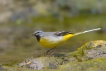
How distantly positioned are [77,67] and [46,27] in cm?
980

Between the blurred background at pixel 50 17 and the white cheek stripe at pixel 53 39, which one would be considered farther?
the blurred background at pixel 50 17

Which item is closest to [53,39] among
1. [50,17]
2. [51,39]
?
[51,39]

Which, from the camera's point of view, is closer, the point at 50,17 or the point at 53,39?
the point at 53,39

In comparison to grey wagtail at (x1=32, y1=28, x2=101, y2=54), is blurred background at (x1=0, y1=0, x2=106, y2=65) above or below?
above

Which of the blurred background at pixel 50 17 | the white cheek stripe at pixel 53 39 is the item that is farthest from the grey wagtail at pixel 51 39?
the blurred background at pixel 50 17

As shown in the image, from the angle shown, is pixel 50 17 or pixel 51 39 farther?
pixel 50 17

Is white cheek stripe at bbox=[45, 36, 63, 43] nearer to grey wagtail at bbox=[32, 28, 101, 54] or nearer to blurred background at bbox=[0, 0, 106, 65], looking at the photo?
grey wagtail at bbox=[32, 28, 101, 54]

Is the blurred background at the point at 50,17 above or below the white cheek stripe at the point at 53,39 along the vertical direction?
above

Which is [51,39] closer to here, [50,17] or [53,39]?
[53,39]

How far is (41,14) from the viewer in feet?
61.6

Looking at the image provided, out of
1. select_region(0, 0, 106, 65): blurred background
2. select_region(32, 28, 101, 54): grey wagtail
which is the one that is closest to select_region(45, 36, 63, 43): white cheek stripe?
select_region(32, 28, 101, 54): grey wagtail

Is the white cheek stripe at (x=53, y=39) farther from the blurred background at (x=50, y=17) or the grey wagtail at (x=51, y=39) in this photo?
the blurred background at (x=50, y=17)

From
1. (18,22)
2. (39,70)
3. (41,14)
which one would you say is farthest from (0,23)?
(39,70)

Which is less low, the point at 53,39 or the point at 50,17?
the point at 50,17
